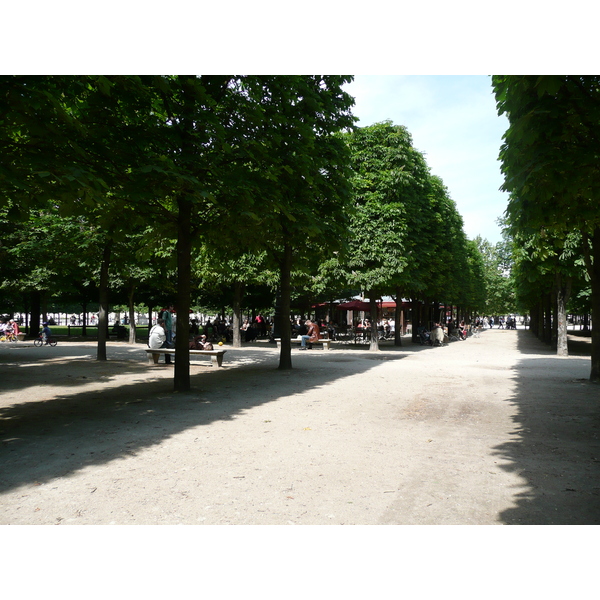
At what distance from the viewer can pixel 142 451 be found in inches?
239

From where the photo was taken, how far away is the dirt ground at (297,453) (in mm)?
4281

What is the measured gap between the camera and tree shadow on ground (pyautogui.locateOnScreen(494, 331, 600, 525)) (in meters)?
4.25

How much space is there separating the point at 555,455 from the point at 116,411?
658 centimetres

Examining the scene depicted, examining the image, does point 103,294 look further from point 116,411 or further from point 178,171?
point 178,171

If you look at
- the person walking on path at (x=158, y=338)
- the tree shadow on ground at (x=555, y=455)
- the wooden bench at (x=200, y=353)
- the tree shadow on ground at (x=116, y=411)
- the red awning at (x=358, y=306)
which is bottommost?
the tree shadow on ground at (x=116, y=411)

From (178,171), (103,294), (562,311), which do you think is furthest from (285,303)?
(562,311)

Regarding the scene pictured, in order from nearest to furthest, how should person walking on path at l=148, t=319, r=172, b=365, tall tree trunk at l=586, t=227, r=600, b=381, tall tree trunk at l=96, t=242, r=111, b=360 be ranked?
1. tall tree trunk at l=586, t=227, r=600, b=381
2. person walking on path at l=148, t=319, r=172, b=365
3. tall tree trunk at l=96, t=242, r=111, b=360

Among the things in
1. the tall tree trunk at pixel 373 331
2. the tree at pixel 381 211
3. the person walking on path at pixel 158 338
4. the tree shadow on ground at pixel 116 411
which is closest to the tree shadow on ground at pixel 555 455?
the tree shadow on ground at pixel 116 411

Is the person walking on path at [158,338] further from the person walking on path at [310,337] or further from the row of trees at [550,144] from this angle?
the row of trees at [550,144]

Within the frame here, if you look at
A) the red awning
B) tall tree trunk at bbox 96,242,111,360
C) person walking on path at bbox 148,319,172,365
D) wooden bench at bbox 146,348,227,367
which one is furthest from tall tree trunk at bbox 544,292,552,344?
tall tree trunk at bbox 96,242,111,360

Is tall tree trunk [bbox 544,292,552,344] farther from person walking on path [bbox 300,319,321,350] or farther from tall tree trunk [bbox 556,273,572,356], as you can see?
person walking on path [bbox 300,319,321,350]

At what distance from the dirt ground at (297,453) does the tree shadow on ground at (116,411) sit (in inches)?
1.5

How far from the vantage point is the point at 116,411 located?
850 centimetres

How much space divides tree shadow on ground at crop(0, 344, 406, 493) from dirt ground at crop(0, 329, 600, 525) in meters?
0.04
